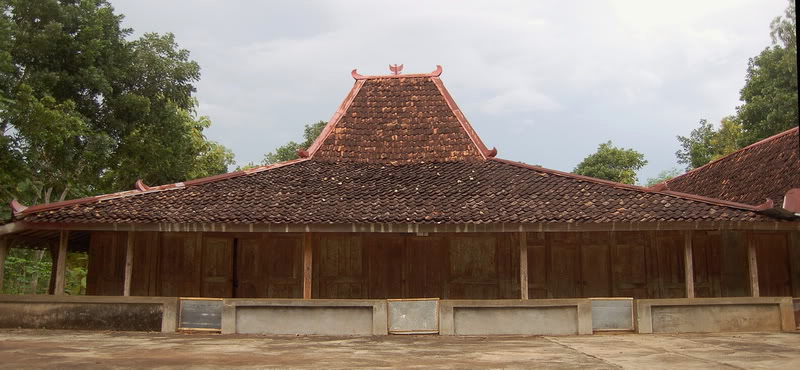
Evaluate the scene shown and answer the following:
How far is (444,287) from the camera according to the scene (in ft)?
48.2

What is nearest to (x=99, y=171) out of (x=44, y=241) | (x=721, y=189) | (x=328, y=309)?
(x=44, y=241)

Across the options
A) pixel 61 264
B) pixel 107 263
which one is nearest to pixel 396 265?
pixel 107 263

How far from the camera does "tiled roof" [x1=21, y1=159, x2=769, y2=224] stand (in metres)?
12.4

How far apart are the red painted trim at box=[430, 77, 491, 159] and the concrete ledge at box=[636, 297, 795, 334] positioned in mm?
5414

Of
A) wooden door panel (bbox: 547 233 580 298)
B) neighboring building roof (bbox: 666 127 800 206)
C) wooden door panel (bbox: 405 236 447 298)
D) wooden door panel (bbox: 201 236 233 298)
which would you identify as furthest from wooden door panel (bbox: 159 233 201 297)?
neighboring building roof (bbox: 666 127 800 206)

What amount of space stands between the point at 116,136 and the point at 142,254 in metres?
8.77

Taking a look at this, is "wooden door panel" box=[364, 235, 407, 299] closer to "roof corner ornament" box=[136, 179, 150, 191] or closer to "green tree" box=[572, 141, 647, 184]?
"roof corner ornament" box=[136, 179, 150, 191]

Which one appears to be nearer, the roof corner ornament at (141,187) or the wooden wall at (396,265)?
the roof corner ornament at (141,187)

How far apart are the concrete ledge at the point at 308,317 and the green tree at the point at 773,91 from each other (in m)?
20.9

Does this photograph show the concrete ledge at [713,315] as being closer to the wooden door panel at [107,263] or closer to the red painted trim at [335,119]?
the red painted trim at [335,119]

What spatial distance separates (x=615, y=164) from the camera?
151 ft

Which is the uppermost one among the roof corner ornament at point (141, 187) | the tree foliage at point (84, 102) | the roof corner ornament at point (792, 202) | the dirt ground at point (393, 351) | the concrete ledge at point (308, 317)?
the tree foliage at point (84, 102)

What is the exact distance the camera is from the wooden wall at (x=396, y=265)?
14688mm

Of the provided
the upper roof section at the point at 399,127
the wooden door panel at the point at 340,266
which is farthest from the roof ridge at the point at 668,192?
the wooden door panel at the point at 340,266
